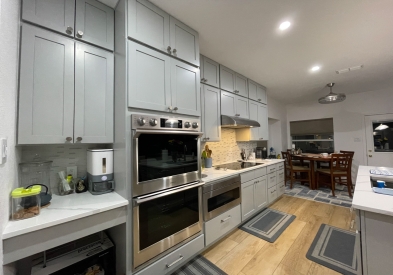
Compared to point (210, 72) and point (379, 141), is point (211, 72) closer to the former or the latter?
point (210, 72)

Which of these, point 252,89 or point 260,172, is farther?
point 252,89

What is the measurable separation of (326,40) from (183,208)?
2719 millimetres

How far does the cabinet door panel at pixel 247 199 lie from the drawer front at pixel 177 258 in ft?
2.93

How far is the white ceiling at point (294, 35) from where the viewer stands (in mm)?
1541

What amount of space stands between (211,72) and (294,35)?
1.14 meters

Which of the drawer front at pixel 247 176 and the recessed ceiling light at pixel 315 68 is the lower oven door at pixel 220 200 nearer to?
the drawer front at pixel 247 176

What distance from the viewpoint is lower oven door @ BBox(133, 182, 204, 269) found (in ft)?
4.31

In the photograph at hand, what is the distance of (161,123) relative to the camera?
145cm

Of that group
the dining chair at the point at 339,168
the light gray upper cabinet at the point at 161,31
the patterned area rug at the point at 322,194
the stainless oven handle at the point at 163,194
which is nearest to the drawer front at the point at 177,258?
the stainless oven handle at the point at 163,194

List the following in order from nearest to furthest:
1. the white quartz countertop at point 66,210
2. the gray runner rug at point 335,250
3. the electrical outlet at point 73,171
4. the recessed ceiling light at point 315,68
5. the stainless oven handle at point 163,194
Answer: the white quartz countertop at point 66,210 → the stainless oven handle at point 163,194 → the electrical outlet at point 73,171 → the gray runner rug at point 335,250 → the recessed ceiling light at point 315,68

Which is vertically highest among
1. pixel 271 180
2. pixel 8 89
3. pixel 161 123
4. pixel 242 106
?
pixel 242 106

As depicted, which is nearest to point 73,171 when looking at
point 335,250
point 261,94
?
point 335,250

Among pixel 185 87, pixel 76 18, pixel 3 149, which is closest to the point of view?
pixel 3 149

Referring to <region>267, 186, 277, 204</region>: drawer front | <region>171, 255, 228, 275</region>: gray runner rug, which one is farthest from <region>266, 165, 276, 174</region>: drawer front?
<region>171, 255, 228, 275</region>: gray runner rug
